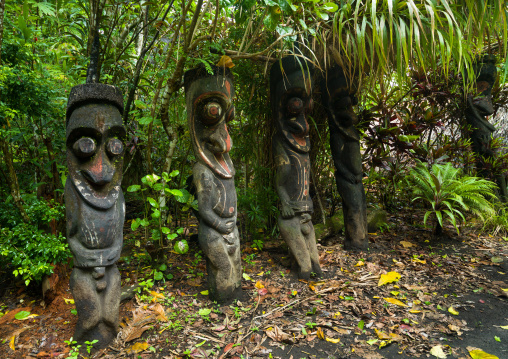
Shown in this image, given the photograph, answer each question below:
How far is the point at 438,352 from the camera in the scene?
7.11ft

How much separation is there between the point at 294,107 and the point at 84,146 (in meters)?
1.94

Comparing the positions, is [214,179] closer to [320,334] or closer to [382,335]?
[320,334]

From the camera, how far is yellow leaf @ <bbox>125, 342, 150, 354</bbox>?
216 cm

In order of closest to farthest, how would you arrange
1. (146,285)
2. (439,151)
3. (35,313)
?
1. (35,313)
2. (146,285)
3. (439,151)

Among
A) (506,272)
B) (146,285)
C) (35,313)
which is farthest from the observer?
(506,272)

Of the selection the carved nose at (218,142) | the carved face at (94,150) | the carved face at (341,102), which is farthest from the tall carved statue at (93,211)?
the carved face at (341,102)

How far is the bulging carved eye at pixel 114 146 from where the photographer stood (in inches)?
90.0

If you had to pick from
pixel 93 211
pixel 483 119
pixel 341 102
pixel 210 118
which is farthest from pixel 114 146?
pixel 483 119

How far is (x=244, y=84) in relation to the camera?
3.72 meters

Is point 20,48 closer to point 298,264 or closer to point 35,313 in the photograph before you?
point 35,313

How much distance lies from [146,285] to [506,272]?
3.56 metres

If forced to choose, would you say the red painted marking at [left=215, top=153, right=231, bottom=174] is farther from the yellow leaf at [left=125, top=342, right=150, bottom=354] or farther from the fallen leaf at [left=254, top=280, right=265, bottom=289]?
the yellow leaf at [left=125, top=342, right=150, bottom=354]

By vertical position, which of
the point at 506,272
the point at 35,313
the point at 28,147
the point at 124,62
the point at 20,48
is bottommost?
the point at 506,272

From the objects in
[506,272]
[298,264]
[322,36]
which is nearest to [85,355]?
[298,264]
